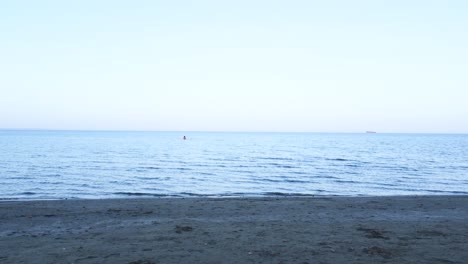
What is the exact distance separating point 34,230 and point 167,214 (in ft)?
13.8

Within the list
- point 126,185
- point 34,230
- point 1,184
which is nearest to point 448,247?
point 34,230

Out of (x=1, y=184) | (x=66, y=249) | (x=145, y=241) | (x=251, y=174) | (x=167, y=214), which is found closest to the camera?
(x=66, y=249)

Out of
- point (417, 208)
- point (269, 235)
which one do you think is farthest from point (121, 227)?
point (417, 208)

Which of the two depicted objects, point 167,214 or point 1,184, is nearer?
point 167,214

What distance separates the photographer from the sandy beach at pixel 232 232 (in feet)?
26.3

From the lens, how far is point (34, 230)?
1067cm

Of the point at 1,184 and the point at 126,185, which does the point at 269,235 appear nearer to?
the point at 126,185

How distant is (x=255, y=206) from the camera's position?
15.2m

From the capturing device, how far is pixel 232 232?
33.6 feet

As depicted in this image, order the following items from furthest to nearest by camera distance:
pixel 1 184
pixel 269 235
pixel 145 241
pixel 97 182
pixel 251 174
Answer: pixel 251 174 → pixel 97 182 → pixel 1 184 → pixel 269 235 → pixel 145 241

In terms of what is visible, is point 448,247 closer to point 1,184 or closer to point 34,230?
point 34,230

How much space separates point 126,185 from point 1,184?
800 centimetres

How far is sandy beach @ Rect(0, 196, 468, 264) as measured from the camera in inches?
315

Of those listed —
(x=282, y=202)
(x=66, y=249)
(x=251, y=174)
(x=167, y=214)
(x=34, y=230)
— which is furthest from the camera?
(x=251, y=174)
